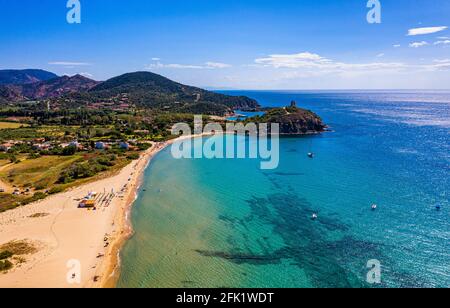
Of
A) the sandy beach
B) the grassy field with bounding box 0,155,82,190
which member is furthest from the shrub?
the grassy field with bounding box 0,155,82,190

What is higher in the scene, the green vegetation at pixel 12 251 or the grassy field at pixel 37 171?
the grassy field at pixel 37 171

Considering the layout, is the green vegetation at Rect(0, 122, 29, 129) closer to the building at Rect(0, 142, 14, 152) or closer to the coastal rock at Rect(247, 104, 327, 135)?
the building at Rect(0, 142, 14, 152)

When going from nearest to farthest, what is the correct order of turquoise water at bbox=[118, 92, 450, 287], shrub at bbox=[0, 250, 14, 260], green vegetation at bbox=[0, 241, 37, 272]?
1. turquoise water at bbox=[118, 92, 450, 287]
2. green vegetation at bbox=[0, 241, 37, 272]
3. shrub at bbox=[0, 250, 14, 260]

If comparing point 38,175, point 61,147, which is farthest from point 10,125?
point 38,175

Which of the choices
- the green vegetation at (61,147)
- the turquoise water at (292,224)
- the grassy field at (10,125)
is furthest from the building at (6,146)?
the turquoise water at (292,224)

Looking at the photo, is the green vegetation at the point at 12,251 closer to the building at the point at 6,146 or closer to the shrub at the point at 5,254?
the shrub at the point at 5,254

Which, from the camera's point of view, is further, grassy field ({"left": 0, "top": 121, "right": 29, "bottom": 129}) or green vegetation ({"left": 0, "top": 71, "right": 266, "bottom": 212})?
grassy field ({"left": 0, "top": 121, "right": 29, "bottom": 129})

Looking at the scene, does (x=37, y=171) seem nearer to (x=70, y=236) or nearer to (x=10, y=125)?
(x=70, y=236)

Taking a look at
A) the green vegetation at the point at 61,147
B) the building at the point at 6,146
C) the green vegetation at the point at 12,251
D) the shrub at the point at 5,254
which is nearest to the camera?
the green vegetation at the point at 12,251
